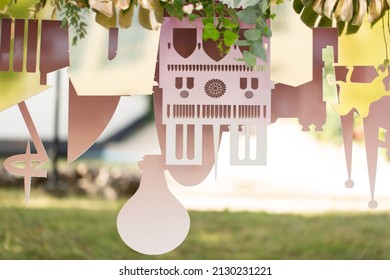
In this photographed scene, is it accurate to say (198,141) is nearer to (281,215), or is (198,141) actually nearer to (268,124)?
(268,124)

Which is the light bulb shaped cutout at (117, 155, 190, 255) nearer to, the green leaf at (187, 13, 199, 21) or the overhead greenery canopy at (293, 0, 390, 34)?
the green leaf at (187, 13, 199, 21)

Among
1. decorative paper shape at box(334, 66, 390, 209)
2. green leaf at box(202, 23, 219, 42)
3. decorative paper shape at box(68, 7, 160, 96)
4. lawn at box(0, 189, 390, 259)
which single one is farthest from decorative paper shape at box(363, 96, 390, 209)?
lawn at box(0, 189, 390, 259)

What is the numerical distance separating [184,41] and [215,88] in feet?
0.60

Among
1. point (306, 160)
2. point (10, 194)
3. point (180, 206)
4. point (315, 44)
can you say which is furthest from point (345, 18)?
point (10, 194)

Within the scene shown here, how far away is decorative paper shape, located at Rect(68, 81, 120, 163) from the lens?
201cm

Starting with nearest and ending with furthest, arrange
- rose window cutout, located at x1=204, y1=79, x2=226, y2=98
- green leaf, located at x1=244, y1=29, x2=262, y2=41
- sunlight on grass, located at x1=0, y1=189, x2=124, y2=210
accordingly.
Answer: green leaf, located at x1=244, y1=29, x2=262, y2=41 → rose window cutout, located at x1=204, y1=79, x2=226, y2=98 → sunlight on grass, located at x1=0, y1=189, x2=124, y2=210

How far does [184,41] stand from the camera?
78.2 inches

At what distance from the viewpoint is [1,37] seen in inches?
77.7

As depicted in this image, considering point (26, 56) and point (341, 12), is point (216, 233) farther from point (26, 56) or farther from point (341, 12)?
point (341, 12)

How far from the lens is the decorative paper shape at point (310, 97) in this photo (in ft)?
6.46

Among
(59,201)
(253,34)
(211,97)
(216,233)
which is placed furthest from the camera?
(59,201)

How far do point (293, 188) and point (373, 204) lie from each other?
2420 mm

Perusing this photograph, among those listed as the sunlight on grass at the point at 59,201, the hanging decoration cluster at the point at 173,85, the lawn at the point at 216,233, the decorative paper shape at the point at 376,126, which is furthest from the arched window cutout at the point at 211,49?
the sunlight on grass at the point at 59,201

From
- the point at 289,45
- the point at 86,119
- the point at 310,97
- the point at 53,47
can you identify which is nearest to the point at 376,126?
the point at 310,97
